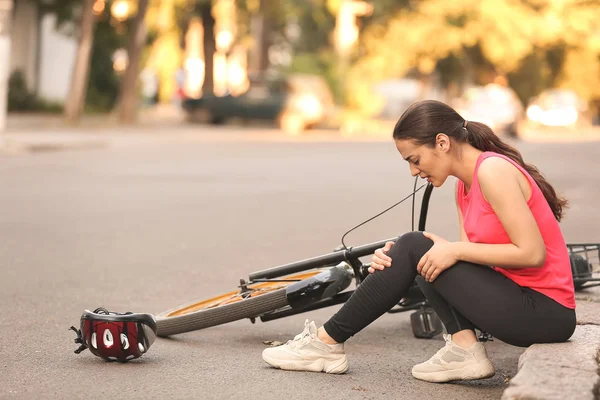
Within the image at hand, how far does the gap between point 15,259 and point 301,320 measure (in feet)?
9.42

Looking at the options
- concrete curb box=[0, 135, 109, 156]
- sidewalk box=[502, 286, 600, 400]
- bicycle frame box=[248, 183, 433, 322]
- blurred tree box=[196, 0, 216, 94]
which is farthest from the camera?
blurred tree box=[196, 0, 216, 94]

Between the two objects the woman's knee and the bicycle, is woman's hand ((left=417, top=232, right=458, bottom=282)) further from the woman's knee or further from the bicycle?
the bicycle

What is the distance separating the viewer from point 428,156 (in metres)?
4.89

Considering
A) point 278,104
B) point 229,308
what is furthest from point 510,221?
point 278,104

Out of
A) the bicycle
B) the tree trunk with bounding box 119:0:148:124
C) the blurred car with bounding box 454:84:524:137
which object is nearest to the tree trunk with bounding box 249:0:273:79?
the blurred car with bounding box 454:84:524:137

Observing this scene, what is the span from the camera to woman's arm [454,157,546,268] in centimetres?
472

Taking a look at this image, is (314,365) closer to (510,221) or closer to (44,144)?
(510,221)

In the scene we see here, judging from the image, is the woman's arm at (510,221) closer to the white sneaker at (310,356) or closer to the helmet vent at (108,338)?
the white sneaker at (310,356)

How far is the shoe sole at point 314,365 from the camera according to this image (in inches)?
202

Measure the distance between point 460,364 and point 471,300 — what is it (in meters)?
0.29

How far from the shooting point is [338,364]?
16.8 ft

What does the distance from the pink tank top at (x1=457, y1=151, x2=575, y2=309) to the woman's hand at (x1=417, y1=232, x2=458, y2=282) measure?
0.47 ft

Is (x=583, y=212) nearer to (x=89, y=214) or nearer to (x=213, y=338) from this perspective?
(x=89, y=214)

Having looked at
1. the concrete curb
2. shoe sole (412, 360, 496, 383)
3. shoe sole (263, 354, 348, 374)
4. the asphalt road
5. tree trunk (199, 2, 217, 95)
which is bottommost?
the concrete curb
